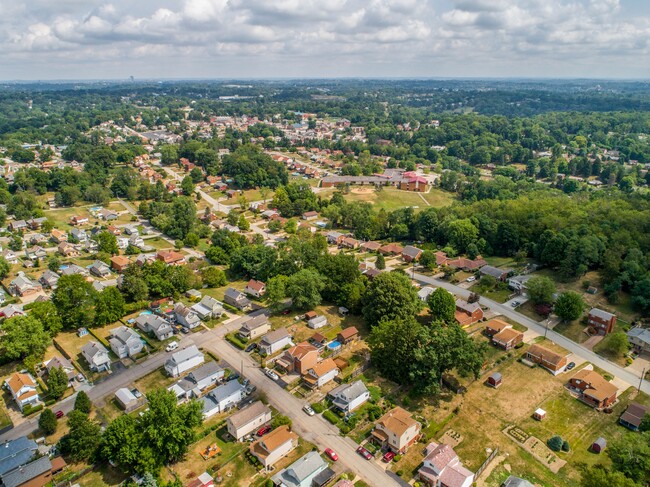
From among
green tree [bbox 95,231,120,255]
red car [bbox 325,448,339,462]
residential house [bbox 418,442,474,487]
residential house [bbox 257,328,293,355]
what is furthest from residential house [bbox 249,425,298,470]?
green tree [bbox 95,231,120,255]

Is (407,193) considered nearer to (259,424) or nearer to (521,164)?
(521,164)

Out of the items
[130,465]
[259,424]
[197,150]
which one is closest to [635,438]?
[259,424]

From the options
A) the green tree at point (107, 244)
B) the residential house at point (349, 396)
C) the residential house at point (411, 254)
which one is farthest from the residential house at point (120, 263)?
the residential house at point (411, 254)

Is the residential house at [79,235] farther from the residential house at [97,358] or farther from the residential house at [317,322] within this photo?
the residential house at [317,322]

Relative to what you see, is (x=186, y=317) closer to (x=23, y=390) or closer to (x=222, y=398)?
(x=222, y=398)

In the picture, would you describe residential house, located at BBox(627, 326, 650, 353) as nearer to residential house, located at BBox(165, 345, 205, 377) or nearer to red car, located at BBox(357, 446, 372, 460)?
red car, located at BBox(357, 446, 372, 460)
